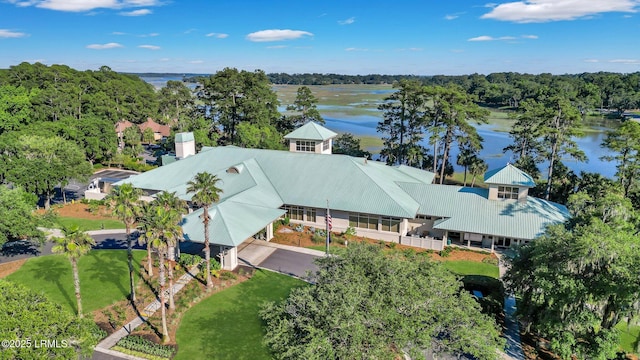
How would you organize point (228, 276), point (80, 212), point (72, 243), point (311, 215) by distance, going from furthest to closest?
point (80, 212)
point (311, 215)
point (228, 276)
point (72, 243)

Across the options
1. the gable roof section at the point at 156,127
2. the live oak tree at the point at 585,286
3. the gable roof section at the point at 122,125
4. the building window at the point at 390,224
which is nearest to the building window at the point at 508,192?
the building window at the point at 390,224

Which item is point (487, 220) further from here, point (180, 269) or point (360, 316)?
point (180, 269)

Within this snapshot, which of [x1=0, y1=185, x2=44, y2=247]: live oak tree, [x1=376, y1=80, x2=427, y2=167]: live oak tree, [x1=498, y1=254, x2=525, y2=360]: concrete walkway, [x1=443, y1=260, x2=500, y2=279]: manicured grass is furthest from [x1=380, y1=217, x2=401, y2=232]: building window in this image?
[x1=0, y1=185, x2=44, y2=247]: live oak tree

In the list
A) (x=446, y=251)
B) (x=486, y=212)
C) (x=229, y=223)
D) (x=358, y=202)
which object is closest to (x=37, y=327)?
(x=229, y=223)

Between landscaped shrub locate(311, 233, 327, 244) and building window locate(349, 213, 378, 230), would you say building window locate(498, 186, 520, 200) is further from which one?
landscaped shrub locate(311, 233, 327, 244)

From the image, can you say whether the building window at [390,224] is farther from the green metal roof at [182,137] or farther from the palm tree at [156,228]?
the green metal roof at [182,137]

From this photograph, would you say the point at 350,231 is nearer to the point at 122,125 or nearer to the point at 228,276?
the point at 228,276
